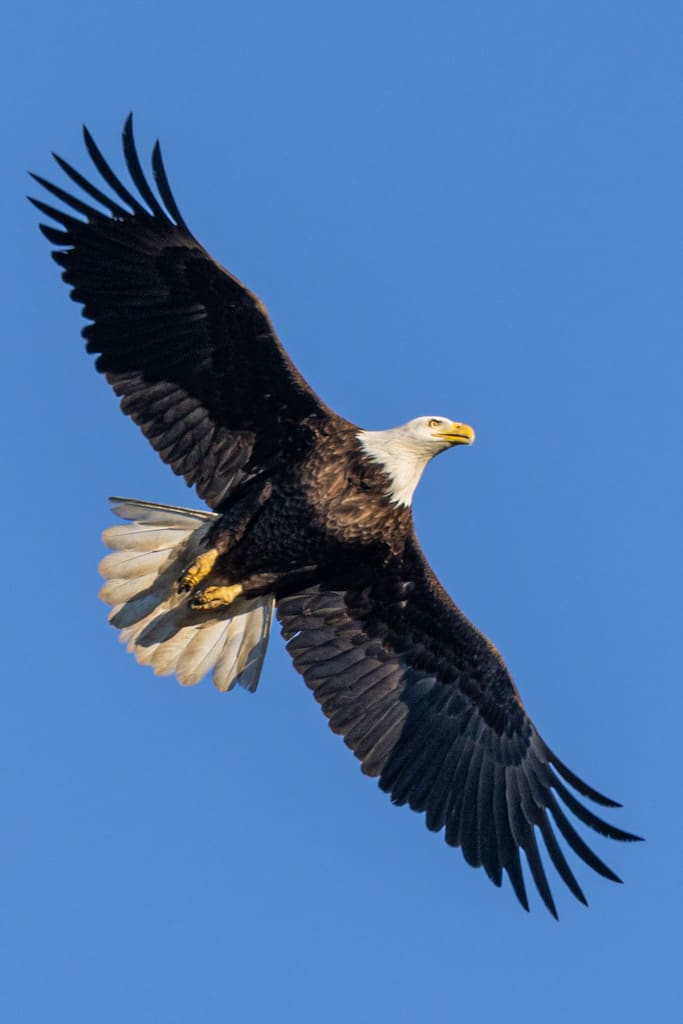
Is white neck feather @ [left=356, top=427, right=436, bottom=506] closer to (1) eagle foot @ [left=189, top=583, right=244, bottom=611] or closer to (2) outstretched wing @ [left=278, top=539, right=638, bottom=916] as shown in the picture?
(2) outstretched wing @ [left=278, top=539, right=638, bottom=916]

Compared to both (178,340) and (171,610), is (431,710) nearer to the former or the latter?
(171,610)

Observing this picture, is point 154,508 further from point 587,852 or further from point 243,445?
point 587,852

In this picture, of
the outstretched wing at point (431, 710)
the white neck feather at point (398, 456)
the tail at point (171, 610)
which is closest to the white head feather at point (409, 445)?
the white neck feather at point (398, 456)

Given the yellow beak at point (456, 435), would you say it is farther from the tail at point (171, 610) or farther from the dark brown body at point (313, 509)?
the tail at point (171, 610)

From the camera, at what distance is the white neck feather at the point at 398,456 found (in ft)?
44.1

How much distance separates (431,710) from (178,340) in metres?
A: 2.72

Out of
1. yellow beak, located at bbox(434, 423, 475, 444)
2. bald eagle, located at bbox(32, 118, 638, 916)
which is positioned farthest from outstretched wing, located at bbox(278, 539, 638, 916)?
yellow beak, located at bbox(434, 423, 475, 444)

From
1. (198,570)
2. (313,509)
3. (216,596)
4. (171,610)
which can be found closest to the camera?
(313,509)

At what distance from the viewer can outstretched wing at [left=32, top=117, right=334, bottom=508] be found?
13.2 meters

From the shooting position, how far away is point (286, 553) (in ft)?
44.3

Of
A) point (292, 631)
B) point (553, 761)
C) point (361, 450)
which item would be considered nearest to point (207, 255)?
point (361, 450)

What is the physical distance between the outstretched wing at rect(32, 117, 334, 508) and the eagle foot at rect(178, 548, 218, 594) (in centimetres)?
32

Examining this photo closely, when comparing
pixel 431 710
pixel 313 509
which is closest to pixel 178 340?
pixel 313 509

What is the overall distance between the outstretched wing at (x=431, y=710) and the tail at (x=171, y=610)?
0.89ft
